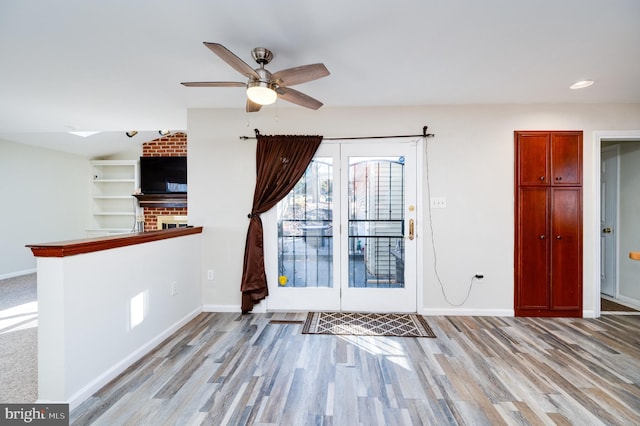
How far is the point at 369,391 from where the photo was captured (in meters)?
1.77

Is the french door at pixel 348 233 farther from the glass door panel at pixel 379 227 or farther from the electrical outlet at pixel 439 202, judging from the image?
the electrical outlet at pixel 439 202

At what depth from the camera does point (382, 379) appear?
74.7 inches

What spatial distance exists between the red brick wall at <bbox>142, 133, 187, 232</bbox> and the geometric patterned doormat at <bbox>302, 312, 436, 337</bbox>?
14.4ft

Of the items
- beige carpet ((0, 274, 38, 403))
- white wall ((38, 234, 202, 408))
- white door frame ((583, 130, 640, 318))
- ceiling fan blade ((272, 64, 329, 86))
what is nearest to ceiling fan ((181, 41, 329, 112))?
ceiling fan blade ((272, 64, 329, 86))

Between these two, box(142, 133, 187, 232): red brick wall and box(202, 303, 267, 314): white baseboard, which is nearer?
box(202, 303, 267, 314): white baseboard

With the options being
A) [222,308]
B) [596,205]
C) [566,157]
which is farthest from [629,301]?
[222,308]

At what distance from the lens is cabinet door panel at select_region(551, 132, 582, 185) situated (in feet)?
9.62

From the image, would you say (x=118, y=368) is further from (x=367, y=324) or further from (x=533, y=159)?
(x=533, y=159)

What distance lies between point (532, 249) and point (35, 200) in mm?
8143

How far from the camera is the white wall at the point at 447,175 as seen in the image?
2961 mm

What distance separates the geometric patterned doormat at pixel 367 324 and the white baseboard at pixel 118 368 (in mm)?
1306

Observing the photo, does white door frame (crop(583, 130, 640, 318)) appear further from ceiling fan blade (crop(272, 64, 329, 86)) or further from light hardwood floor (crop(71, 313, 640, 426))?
ceiling fan blade (crop(272, 64, 329, 86))

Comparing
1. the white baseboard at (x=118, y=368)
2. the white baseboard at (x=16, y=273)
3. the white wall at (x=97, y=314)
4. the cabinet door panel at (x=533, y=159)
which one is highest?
the cabinet door panel at (x=533, y=159)

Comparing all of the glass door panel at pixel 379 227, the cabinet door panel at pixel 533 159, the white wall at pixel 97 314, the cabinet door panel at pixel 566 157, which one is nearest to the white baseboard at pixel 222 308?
the white wall at pixel 97 314
